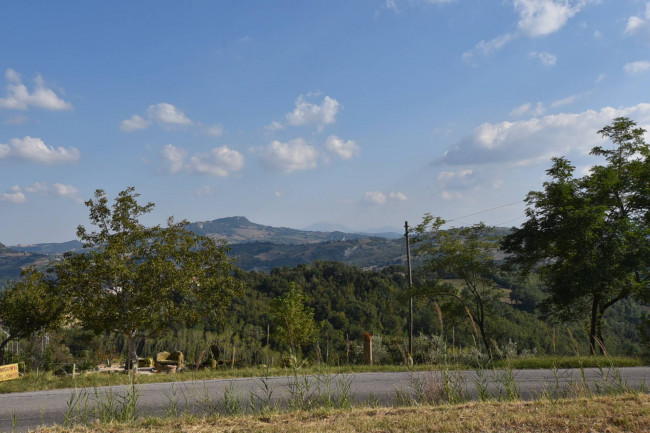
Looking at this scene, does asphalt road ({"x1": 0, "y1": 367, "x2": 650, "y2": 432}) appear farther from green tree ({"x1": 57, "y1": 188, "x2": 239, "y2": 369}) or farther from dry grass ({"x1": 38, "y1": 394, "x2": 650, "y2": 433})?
green tree ({"x1": 57, "y1": 188, "x2": 239, "y2": 369})

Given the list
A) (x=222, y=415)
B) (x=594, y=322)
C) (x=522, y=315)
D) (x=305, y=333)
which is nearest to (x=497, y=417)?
(x=222, y=415)

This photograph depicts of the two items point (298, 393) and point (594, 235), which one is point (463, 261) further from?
point (298, 393)

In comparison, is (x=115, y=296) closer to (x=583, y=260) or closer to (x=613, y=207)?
(x=583, y=260)

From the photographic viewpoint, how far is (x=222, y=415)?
5730 millimetres

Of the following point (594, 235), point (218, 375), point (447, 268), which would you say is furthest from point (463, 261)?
point (218, 375)

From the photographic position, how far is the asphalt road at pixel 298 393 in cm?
612

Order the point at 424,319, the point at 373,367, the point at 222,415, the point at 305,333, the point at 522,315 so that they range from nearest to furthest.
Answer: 1. the point at 222,415
2. the point at 373,367
3. the point at 305,333
4. the point at 424,319
5. the point at 522,315

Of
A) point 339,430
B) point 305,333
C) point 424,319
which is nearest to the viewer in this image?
point 339,430

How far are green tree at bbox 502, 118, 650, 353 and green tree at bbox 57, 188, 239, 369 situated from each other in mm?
15473

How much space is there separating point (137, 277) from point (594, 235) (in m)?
19.5

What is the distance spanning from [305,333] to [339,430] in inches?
976

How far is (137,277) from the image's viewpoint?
650 inches

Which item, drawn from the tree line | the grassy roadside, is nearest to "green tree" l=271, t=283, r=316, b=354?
the tree line

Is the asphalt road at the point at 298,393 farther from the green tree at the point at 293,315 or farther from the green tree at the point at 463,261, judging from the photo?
the green tree at the point at 293,315
